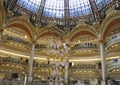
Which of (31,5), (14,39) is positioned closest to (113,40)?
(31,5)

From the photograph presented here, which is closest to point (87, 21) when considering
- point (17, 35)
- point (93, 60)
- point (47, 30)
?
point (47, 30)

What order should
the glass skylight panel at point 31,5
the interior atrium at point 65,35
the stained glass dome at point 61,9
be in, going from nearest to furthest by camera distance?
the interior atrium at point 65,35
the stained glass dome at point 61,9
the glass skylight panel at point 31,5

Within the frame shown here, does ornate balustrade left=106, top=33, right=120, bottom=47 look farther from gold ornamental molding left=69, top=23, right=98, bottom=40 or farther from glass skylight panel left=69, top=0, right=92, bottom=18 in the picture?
glass skylight panel left=69, top=0, right=92, bottom=18

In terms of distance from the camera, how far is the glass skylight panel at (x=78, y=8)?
25422 mm

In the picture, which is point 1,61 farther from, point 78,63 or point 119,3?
point 119,3

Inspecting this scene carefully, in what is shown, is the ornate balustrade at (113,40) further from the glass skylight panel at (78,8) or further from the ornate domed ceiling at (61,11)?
the glass skylight panel at (78,8)

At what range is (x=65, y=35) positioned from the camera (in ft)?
81.2

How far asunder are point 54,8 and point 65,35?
5322 millimetres

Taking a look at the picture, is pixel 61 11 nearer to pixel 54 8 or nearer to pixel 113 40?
pixel 54 8

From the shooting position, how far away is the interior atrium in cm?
2175

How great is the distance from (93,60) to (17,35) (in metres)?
14.6

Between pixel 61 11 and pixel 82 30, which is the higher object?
pixel 61 11

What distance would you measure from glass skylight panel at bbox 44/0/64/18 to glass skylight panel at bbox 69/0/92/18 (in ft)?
5.10

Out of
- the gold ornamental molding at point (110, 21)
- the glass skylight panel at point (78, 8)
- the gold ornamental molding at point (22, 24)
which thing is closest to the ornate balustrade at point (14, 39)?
the gold ornamental molding at point (22, 24)
